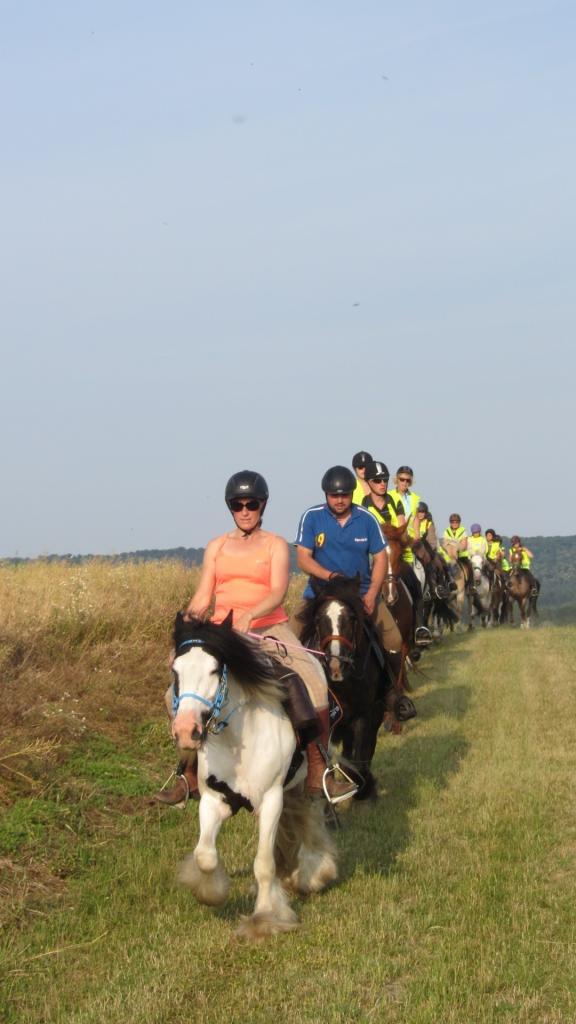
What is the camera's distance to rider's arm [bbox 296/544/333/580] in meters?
10.1

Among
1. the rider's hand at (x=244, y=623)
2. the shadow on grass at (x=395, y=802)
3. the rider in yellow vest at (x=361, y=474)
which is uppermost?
the rider in yellow vest at (x=361, y=474)

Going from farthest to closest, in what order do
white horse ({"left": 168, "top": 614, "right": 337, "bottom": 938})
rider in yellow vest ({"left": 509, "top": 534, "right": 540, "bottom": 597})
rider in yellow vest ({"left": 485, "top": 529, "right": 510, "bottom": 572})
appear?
1. rider in yellow vest ({"left": 509, "top": 534, "right": 540, "bottom": 597})
2. rider in yellow vest ({"left": 485, "top": 529, "right": 510, "bottom": 572})
3. white horse ({"left": 168, "top": 614, "right": 337, "bottom": 938})

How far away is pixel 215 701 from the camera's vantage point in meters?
6.32

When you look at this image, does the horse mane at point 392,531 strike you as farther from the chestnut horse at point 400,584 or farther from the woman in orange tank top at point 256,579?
the woman in orange tank top at point 256,579

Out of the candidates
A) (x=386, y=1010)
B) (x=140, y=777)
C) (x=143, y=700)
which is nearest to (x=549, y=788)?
(x=140, y=777)

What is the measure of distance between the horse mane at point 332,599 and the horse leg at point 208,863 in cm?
286

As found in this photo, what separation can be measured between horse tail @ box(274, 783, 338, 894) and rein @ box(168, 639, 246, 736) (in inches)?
46.0

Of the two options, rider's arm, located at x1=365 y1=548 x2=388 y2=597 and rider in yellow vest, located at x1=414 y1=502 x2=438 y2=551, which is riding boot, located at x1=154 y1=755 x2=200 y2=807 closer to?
rider's arm, located at x1=365 y1=548 x2=388 y2=597

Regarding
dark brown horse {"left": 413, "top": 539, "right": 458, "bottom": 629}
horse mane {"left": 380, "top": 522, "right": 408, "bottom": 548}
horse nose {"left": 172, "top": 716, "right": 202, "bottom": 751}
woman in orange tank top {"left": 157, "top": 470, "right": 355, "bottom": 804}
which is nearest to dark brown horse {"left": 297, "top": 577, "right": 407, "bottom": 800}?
woman in orange tank top {"left": 157, "top": 470, "right": 355, "bottom": 804}

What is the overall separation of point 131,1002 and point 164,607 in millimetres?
11327

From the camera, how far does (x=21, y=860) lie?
26.2ft

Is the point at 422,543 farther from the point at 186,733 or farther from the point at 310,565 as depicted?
the point at 186,733

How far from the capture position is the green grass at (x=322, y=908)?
5.72 m

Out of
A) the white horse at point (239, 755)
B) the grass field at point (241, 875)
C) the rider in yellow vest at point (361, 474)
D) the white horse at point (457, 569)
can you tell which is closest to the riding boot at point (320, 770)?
the white horse at point (239, 755)
